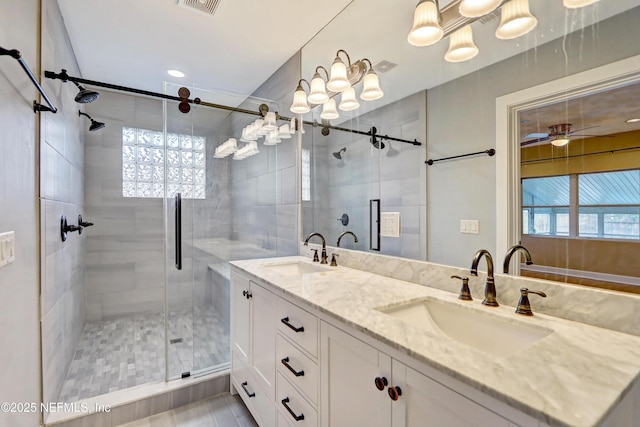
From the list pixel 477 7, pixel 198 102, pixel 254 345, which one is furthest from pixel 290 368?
pixel 198 102

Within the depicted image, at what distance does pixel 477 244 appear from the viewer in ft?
4.22

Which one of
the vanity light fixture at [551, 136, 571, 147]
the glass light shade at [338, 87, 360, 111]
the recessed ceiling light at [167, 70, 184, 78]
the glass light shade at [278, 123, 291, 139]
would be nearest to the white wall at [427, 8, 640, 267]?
the vanity light fixture at [551, 136, 571, 147]

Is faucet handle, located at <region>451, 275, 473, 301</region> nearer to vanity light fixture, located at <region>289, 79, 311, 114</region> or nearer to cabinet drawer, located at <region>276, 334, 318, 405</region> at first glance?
cabinet drawer, located at <region>276, 334, 318, 405</region>

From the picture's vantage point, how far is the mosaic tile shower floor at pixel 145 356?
212 cm

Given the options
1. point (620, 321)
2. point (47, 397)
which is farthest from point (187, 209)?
point (620, 321)

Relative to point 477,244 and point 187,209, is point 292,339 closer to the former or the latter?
point 477,244

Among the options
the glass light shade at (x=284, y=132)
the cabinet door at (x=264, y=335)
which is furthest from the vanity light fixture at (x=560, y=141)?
the glass light shade at (x=284, y=132)

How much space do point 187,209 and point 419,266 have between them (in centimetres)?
179

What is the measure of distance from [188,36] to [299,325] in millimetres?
2274

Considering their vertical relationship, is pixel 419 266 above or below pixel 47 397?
above

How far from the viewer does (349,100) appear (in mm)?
1981

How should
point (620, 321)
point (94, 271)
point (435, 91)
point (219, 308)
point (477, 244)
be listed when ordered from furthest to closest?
point (94, 271) → point (219, 308) → point (435, 91) → point (477, 244) → point (620, 321)

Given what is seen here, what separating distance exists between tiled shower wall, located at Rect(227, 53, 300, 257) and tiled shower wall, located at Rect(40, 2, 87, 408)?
1202 mm

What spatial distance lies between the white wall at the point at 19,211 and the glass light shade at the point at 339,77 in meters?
1.53
